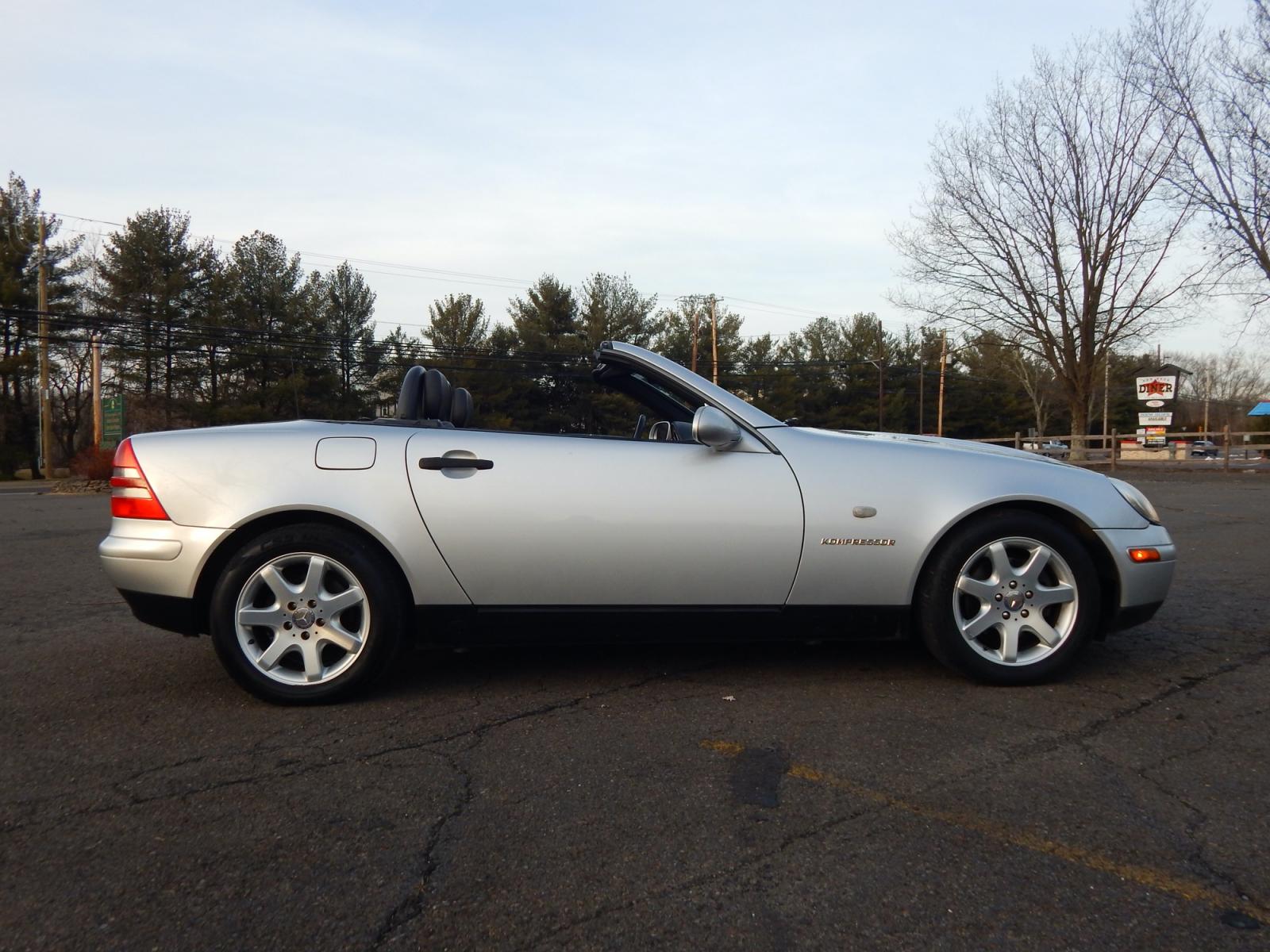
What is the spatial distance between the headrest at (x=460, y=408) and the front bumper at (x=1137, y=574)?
2.72m

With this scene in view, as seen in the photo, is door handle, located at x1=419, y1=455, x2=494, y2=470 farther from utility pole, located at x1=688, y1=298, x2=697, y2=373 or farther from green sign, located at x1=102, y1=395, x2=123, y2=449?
utility pole, located at x1=688, y1=298, x2=697, y2=373

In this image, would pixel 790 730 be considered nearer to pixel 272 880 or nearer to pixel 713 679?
pixel 713 679

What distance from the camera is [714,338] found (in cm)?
4366

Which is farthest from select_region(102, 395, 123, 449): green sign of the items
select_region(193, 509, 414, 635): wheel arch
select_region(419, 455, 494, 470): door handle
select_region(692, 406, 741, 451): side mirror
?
select_region(692, 406, 741, 451): side mirror

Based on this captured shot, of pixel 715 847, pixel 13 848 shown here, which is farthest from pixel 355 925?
pixel 13 848

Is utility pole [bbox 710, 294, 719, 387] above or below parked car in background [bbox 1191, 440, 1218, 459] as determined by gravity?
above

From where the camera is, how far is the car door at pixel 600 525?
12.0ft

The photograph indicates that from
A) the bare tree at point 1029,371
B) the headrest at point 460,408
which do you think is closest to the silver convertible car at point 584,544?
the headrest at point 460,408

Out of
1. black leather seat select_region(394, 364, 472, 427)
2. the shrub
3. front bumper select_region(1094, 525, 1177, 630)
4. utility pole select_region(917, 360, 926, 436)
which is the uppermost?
utility pole select_region(917, 360, 926, 436)

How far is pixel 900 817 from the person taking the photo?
103 inches

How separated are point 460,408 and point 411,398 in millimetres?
313

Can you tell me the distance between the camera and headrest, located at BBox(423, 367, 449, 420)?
13.6ft

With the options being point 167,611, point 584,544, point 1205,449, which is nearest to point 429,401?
point 584,544

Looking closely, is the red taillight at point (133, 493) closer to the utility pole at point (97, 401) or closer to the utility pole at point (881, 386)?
the utility pole at point (97, 401)
